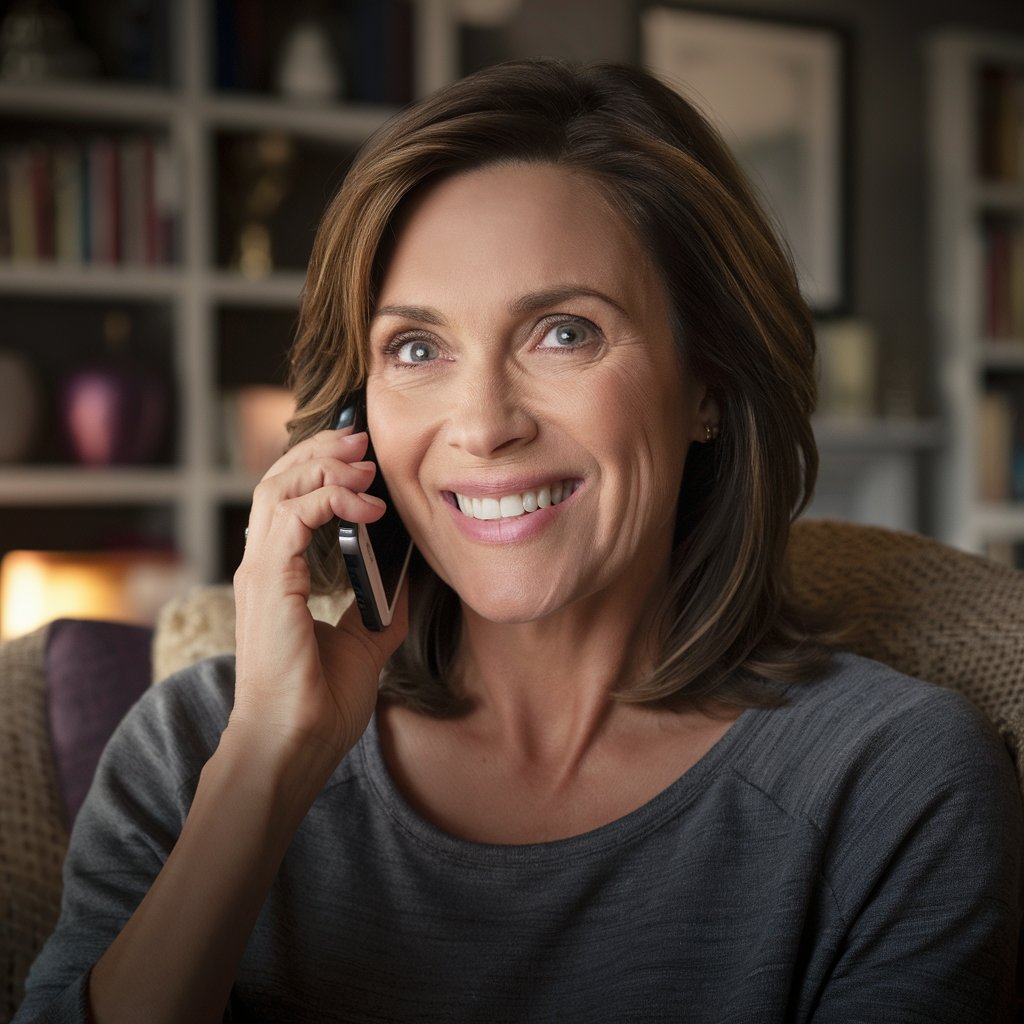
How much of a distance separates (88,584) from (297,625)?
8.08 feet

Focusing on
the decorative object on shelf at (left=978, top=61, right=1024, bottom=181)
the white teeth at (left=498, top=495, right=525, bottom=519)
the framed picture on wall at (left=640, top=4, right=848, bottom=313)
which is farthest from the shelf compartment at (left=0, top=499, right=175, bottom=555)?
the decorative object on shelf at (left=978, top=61, right=1024, bottom=181)

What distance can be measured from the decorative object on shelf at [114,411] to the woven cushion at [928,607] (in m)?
2.31

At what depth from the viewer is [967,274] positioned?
444cm

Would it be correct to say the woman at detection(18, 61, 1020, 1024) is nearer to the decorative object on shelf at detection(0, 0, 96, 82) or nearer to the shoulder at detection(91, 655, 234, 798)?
the shoulder at detection(91, 655, 234, 798)

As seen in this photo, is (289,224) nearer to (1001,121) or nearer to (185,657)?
(1001,121)

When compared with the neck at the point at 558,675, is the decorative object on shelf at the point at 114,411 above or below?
above

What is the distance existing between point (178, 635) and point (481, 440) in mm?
521

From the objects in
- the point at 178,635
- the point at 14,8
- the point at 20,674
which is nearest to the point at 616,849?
the point at 178,635

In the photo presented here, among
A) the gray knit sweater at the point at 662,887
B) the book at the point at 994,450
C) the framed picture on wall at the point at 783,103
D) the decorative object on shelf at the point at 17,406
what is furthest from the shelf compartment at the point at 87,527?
the book at the point at 994,450

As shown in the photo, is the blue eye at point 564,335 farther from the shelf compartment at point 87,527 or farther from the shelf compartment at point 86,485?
the shelf compartment at point 87,527

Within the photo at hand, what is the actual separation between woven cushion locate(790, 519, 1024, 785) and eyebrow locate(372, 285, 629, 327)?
0.45 meters

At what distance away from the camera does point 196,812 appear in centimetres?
105

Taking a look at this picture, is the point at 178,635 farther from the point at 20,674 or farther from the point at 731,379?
the point at 731,379

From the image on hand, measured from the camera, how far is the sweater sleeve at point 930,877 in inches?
40.3
